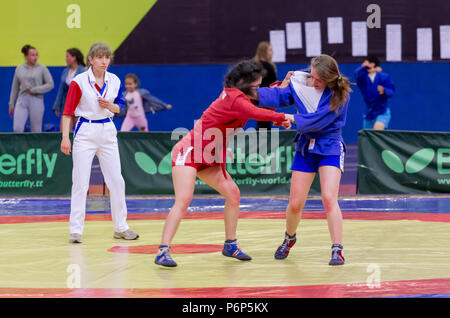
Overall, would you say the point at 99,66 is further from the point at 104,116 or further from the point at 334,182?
the point at 334,182

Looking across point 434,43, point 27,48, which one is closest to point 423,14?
point 434,43

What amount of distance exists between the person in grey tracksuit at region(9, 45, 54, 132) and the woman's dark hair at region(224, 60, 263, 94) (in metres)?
7.99

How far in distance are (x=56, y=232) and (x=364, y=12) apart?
36.3ft

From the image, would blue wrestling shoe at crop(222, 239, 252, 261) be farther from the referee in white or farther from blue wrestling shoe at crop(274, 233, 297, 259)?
the referee in white

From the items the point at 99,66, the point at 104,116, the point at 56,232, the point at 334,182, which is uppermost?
the point at 99,66

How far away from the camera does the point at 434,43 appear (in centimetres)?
1814

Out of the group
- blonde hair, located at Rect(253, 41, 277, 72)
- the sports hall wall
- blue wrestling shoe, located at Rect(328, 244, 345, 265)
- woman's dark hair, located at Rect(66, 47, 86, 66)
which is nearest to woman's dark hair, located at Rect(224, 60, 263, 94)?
blue wrestling shoe, located at Rect(328, 244, 345, 265)

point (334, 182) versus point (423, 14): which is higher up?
point (423, 14)

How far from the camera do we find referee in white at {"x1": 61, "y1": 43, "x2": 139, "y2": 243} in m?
8.41

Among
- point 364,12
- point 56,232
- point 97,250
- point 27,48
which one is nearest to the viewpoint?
point 97,250

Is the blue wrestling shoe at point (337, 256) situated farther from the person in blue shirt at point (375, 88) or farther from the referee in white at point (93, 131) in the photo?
the person in blue shirt at point (375, 88)

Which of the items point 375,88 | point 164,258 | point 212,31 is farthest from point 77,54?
point 164,258

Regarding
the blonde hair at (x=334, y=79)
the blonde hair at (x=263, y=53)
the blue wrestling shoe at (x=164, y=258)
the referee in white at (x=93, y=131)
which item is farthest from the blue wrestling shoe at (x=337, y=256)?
the blonde hair at (x=263, y=53)

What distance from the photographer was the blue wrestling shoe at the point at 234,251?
7.31m
